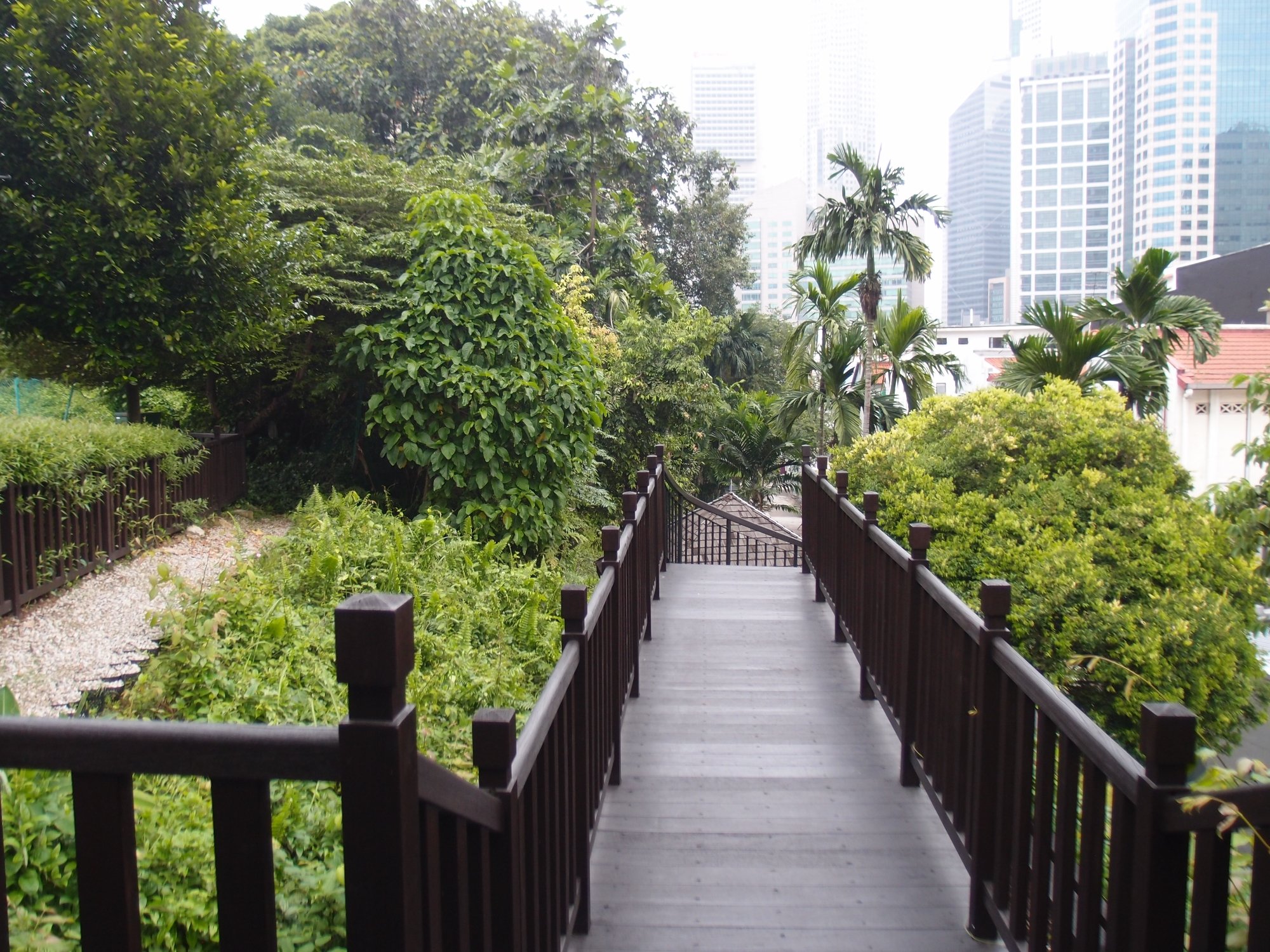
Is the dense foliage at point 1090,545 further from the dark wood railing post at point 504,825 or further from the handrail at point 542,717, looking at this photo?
the dark wood railing post at point 504,825

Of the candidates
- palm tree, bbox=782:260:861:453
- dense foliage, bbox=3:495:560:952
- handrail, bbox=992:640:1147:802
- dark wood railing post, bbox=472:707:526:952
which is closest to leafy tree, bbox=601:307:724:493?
palm tree, bbox=782:260:861:453

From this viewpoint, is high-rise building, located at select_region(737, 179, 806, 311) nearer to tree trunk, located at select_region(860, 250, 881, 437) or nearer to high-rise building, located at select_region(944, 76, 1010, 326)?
high-rise building, located at select_region(944, 76, 1010, 326)

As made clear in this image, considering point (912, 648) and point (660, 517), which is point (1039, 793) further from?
point (660, 517)

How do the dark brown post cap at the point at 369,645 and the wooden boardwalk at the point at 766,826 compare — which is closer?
the dark brown post cap at the point at 369,645

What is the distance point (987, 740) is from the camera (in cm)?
251

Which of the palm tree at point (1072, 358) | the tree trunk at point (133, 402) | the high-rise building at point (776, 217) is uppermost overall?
the high-rise building at point (776, 217)

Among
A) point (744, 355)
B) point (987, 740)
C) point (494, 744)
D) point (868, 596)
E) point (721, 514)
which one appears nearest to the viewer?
point (494, 744)

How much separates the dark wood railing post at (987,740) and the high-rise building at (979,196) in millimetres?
132815

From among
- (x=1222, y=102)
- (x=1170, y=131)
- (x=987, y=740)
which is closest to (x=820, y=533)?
(x=987, y=740)

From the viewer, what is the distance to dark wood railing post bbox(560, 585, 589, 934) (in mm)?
2562

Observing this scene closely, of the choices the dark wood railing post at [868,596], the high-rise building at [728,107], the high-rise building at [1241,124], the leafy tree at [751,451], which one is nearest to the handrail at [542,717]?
the dark wood railing post at [868,596]

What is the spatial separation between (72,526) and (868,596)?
17.6 feet

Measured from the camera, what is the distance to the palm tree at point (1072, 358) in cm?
952

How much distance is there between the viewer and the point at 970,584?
6141 mm
